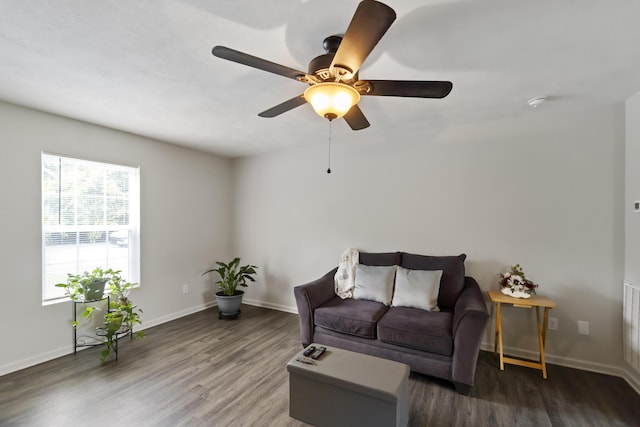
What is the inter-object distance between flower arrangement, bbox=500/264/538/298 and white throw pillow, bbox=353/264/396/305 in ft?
3.46

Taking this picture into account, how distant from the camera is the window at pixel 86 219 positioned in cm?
279

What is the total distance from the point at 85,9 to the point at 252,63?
0.88 metres

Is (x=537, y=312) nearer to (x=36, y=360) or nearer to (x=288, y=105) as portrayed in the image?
(x=288, y=105)

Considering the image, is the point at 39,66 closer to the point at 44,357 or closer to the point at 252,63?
the point at 252,63

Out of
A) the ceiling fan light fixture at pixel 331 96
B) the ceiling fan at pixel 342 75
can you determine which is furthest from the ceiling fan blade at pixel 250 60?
the ceiling fan light fixture at pixel 331 96

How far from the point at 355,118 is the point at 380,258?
6.06 ft

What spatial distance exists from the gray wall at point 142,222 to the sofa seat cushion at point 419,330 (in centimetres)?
297

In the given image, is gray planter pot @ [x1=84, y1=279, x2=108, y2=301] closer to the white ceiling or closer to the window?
the window

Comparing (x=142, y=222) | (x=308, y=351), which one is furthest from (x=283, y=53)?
(x=142, y=222)

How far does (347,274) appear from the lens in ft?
11.0

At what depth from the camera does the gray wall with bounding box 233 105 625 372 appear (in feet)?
8.39

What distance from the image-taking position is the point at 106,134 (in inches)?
125

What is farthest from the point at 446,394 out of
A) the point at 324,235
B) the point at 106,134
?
the point at 106,134

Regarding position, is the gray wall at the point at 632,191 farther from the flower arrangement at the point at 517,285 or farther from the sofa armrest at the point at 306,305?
the sofa armrest at the point at 306,305
